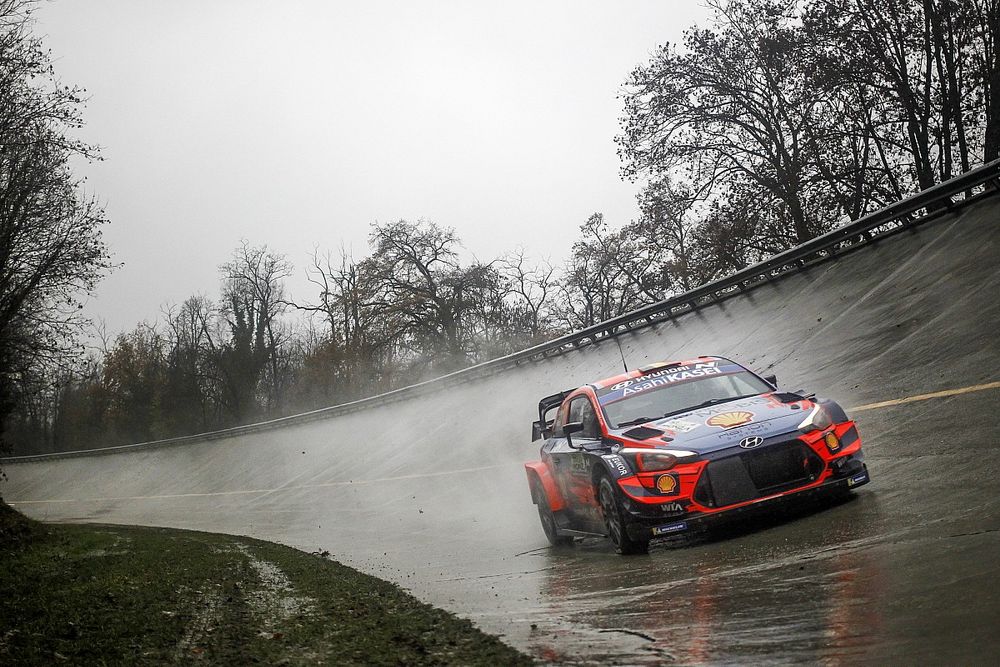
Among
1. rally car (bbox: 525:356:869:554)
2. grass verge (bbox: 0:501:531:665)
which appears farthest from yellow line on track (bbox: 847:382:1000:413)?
grass verge (bbox: 0:501:531:665)

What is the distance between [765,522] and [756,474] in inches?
31.4

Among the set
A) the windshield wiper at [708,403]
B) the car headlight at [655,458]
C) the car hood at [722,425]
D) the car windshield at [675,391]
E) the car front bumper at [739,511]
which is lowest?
the car front bumper at [739,511]

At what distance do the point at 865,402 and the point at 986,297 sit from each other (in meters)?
3.28

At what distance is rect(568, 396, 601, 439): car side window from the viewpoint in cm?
1002

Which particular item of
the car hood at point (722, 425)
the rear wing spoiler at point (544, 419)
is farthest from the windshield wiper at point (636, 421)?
the rear wing spoiler at point (544, 419)

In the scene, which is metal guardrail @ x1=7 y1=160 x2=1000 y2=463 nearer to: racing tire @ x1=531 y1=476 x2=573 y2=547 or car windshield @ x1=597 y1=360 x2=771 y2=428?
car windshield @ x1=597 y1=360 x2=771 y2=428

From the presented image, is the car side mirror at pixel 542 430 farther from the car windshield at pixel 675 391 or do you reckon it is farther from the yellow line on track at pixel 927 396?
the yellow line on track at pixel 927 396

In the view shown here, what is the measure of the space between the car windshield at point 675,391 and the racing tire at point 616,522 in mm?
685

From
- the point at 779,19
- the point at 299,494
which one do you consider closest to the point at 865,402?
the point at 299,494

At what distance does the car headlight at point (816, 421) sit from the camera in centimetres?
851

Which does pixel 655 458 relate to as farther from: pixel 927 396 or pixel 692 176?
pixel 692 176

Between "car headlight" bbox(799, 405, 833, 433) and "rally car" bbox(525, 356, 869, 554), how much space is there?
0.01 metres

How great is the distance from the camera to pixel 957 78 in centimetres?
3122

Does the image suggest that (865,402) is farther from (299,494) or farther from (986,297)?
(299,494)
